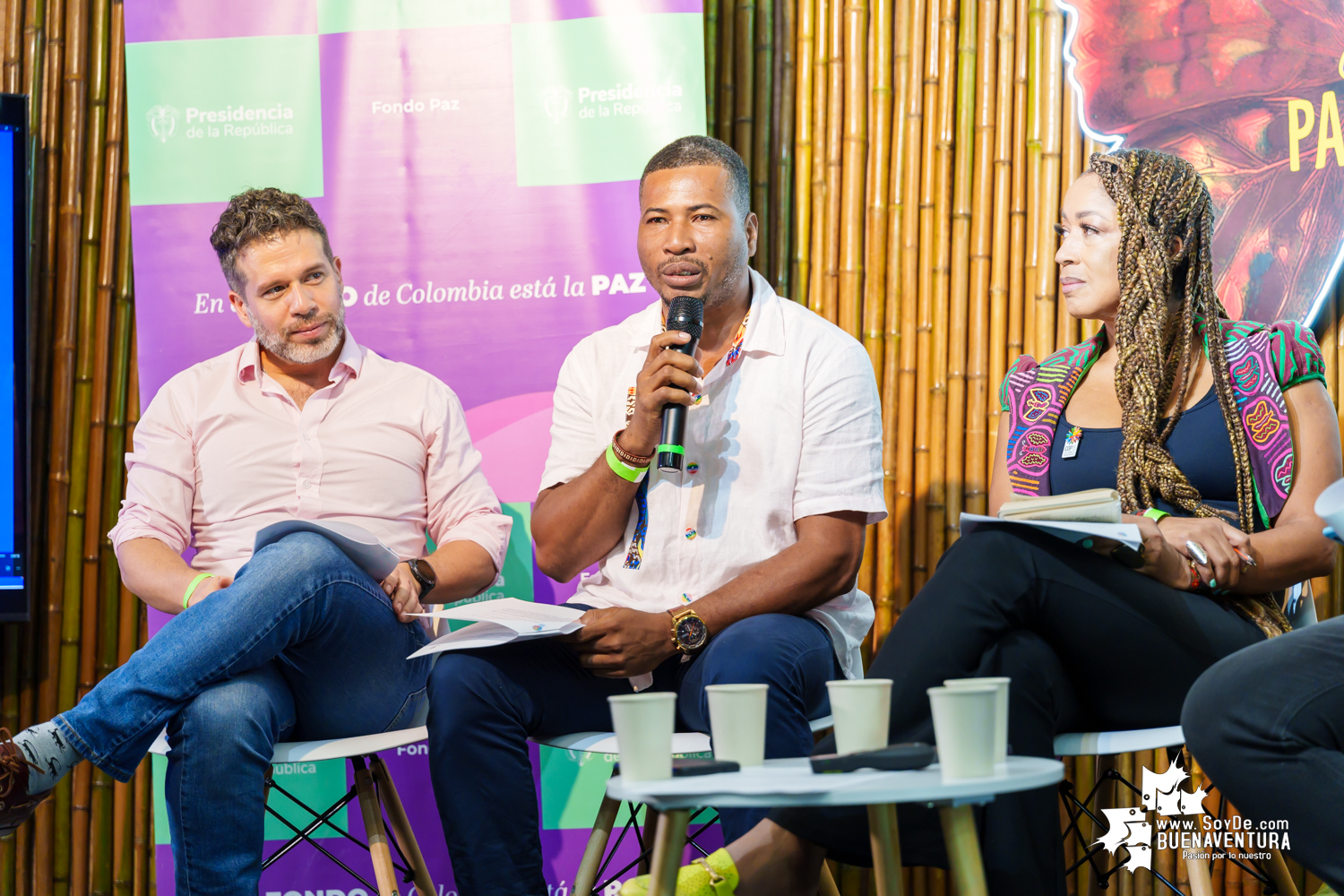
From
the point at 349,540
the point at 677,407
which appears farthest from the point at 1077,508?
the point at 349,540

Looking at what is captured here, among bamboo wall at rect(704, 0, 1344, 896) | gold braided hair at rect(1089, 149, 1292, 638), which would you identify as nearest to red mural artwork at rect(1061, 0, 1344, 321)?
bamboo wall at rect(704, 0, 1344, 896)

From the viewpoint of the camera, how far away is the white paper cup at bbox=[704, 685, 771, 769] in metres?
1.17

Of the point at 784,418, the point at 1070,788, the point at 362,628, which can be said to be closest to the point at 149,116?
the point at 362,628

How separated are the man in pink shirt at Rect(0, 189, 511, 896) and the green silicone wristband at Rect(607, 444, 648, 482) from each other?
16.7 inches

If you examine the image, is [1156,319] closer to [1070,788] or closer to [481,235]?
[1070,788]

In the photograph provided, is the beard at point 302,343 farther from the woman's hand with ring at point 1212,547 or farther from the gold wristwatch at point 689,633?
the woman's hand with ring at point 1212,547

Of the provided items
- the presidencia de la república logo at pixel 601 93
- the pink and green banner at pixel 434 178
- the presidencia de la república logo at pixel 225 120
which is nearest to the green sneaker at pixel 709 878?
the pink and green banner at pixel 434 178

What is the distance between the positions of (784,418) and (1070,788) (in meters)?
0.84

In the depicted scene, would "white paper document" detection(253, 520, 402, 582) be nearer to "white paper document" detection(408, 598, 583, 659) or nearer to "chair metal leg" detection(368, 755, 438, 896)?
"white paper document" detection(408, 598, 583, 659)

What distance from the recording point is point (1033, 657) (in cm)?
156

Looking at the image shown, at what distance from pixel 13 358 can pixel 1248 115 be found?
312cm

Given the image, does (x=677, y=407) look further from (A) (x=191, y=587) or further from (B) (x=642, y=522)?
(A) (x=191, y=587)

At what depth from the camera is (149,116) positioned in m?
2.76

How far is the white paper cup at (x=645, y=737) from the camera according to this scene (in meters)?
1.10
